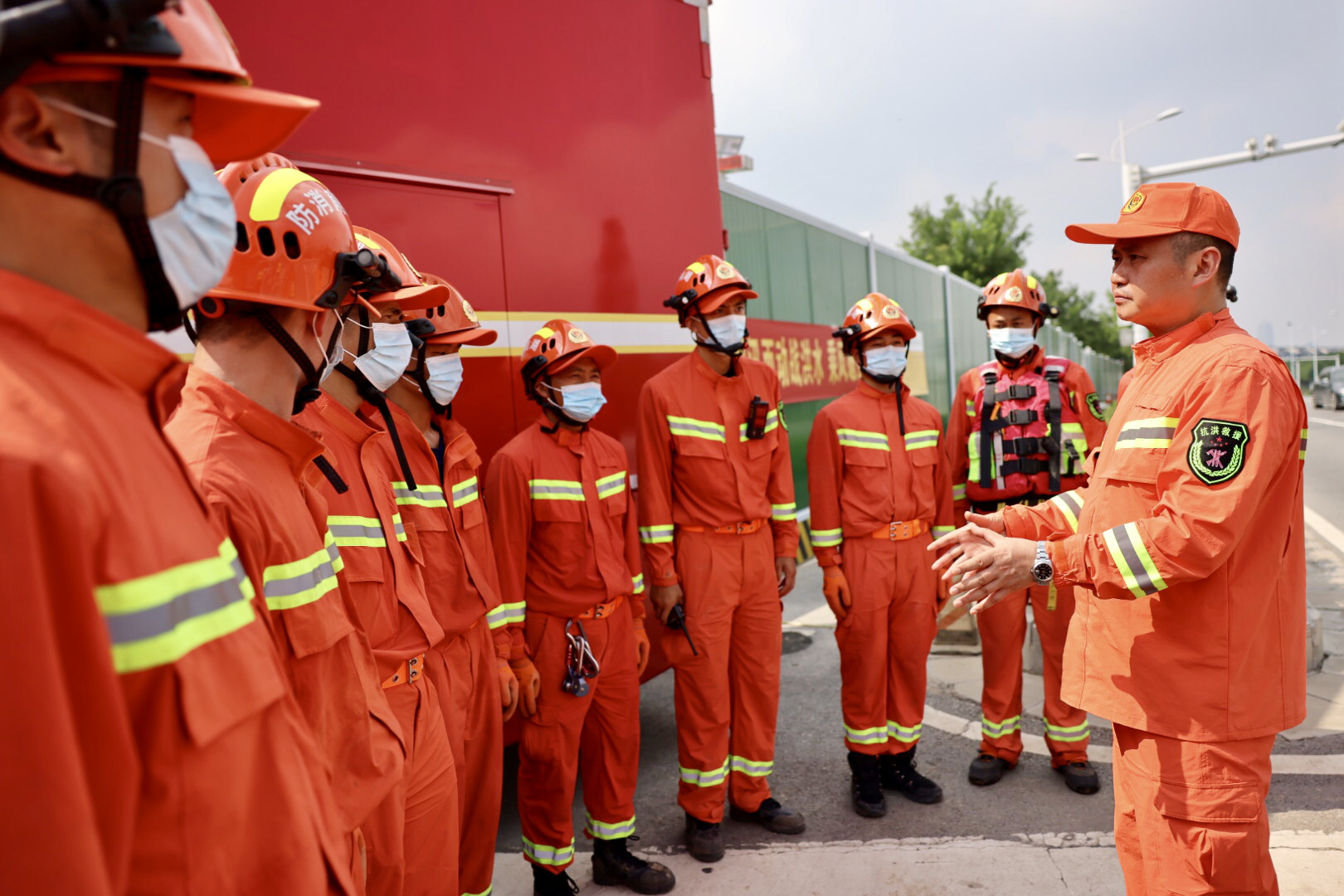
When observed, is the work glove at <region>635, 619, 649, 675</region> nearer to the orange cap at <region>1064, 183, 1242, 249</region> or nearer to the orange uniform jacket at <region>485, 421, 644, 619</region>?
the orange uniform jacket at <region>485, 421, 644, 619</region>

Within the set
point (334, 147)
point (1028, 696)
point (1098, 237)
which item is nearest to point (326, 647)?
point (334, 147)

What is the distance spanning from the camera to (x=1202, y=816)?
2.14m

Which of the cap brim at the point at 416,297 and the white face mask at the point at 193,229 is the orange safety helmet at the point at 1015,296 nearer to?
the cap brim at the point at 416,297

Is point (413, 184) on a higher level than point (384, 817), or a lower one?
higher

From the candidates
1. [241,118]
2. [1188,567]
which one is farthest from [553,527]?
[241,118]

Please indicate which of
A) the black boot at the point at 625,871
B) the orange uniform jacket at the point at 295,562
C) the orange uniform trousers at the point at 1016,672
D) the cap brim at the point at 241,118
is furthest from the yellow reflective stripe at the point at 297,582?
the orange uniform trousers at the point at 1016,672

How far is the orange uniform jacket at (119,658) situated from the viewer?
0.72 meters

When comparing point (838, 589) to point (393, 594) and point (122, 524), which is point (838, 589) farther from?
point (122, 524)

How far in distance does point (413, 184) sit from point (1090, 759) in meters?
4.21

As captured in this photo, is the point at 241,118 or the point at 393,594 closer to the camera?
the point at 241,118

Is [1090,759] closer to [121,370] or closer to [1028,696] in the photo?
[1028,696]

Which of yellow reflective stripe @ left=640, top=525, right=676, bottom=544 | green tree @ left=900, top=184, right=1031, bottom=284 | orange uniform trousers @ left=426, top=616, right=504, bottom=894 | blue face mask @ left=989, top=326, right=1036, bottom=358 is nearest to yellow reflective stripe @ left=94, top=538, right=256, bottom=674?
orange uniform trousers @ left=426, top=616, right=504, bottom=894

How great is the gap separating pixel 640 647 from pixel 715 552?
1.80ft

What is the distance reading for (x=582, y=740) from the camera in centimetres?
358
